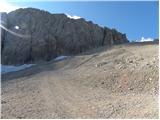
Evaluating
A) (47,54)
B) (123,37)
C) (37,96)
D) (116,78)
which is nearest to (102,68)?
(116,78)

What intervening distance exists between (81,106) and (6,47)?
33760 millimetres

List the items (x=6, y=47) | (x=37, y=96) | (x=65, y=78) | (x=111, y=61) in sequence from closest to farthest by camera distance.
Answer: (x=37, y=96)
(x=65, y=78)
(x=111, y=61)
(x=6, y=47)

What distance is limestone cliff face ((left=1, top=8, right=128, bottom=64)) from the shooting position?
44.8 metres

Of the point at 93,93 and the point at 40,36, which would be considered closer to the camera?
the point at 93,93

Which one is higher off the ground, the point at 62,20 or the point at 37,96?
the point at 62,20

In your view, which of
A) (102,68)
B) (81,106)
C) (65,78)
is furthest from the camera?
(102,68)

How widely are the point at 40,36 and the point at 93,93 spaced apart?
31.7 m

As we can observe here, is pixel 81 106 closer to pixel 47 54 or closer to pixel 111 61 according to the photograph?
pixel 111 61

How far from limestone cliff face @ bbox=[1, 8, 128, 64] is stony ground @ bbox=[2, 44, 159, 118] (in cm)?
2136

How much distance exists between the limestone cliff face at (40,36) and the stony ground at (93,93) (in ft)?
70.1

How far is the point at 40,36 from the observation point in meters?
46.4

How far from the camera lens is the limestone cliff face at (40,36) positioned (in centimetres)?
4484

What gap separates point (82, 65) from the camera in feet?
82.8

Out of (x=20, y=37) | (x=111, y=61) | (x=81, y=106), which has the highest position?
(x=20, y=37)
